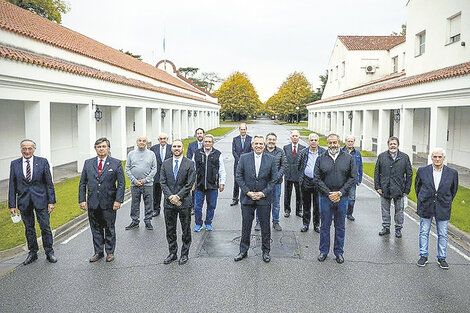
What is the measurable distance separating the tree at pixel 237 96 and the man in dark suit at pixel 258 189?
7785 centimetres

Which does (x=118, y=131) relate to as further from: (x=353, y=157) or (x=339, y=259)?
(x=339, y=259)

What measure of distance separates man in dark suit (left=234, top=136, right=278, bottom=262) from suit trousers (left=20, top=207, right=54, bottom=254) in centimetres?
314

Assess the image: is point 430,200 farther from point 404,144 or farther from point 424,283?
point 404,144

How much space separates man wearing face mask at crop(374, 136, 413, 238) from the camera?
25.3 feet

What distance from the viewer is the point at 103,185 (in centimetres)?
643

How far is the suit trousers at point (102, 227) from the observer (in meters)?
6.50


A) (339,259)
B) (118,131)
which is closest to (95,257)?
(339,259)

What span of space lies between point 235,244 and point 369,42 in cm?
3979

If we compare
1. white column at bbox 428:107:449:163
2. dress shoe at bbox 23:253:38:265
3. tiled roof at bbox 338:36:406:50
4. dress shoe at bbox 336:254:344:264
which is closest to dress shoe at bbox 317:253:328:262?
dress shoe at bbox 336:254:344:264

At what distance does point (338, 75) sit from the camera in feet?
151

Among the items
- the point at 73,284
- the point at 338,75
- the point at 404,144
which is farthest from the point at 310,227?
the point at 338,75

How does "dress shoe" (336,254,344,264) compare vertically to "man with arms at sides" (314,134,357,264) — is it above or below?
below

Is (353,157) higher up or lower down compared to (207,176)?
higher up

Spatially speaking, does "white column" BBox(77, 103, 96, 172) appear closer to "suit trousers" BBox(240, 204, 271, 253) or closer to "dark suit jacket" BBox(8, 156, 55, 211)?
"dark suit jacket" BBox(8, 156, 55, 211)
